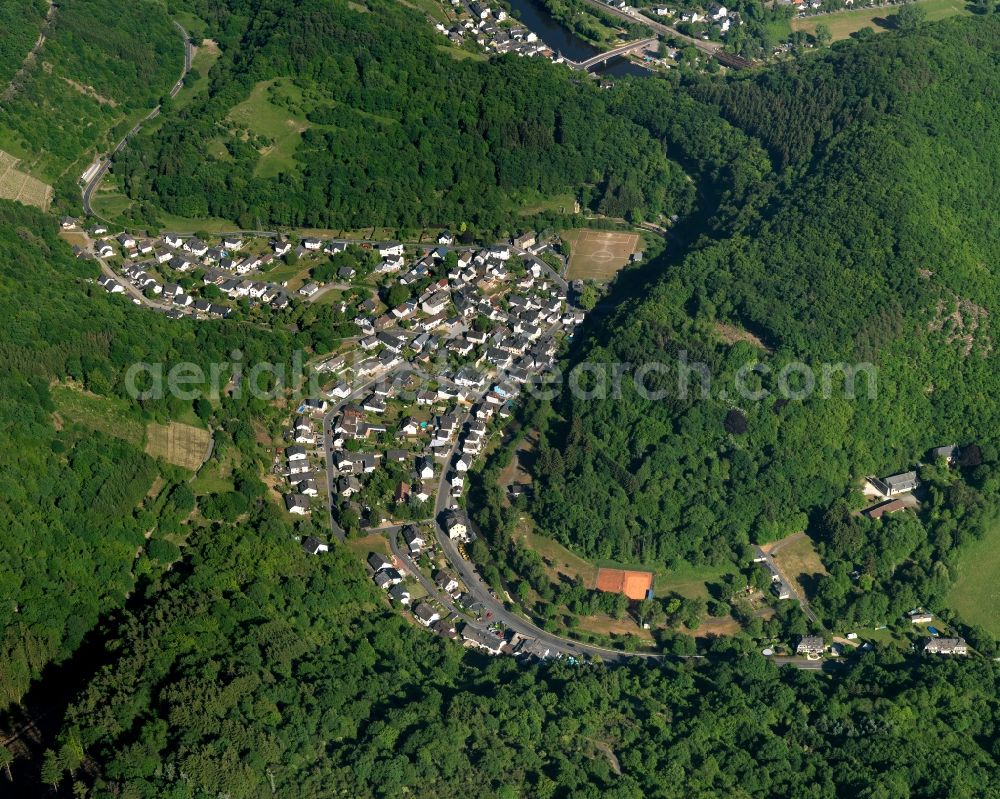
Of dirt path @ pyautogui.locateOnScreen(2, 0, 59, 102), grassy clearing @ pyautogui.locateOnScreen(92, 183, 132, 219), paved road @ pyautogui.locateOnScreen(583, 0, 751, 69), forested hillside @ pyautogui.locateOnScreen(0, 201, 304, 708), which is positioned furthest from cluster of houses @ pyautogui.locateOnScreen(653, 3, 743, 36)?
forested hillside @ pyautogui.locateOnScreen(0, 201, 304, 708)

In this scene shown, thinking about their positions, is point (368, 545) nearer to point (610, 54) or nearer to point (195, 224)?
point (195, 224)

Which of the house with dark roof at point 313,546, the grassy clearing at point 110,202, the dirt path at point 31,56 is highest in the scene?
the dirt path at point 31,56

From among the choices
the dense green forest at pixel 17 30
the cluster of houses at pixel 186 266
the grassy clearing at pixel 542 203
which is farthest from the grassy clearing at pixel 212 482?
the dense green forest at pixel 17 30

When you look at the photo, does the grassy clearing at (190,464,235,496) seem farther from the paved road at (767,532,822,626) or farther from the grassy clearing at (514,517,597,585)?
the paved road at (767,532,822,626)

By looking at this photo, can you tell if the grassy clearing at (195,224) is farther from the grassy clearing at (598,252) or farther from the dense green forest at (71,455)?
the grassy clearing at (598,252)

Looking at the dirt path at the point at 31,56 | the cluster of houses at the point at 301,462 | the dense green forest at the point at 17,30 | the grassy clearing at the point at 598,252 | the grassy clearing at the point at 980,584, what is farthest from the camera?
the dense green forest at the point at 17,30

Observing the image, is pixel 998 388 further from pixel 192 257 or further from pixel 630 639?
pixel 192 257

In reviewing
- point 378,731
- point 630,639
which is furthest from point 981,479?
point 378,731

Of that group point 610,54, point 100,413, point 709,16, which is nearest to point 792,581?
point 100,413
